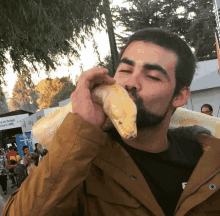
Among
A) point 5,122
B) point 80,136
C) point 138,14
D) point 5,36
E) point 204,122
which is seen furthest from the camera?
point 138,14

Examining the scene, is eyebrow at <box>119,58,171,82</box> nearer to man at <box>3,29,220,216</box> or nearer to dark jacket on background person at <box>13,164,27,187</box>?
man at <box>3,29,220,216</box>

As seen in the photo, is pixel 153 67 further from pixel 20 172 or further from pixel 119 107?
pixel 20 172

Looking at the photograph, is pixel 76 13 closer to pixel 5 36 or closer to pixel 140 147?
pixel 5 36

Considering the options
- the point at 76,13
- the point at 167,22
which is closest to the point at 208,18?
the point at 167,22

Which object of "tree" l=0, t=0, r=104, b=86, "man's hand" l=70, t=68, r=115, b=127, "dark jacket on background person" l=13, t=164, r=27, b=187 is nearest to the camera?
"man's hand" l=70, t=68, r=115, b=127

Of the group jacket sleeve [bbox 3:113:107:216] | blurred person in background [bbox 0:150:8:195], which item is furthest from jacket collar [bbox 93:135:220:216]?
blurred person in background [bbox 0:150:8:195]

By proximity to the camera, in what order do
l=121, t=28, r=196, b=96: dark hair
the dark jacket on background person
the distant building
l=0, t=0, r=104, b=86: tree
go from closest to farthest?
l=121, t=28, r=196, b=96: dark hair, l=0, t=0, r=104, b=86: tree, the dark jacket on background person, the distant building

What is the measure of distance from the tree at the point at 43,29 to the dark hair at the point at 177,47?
354 cm

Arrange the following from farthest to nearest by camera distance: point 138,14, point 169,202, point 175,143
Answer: point 138,14
point 175,143
point 169,202

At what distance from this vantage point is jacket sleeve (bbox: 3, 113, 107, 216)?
3.82ft

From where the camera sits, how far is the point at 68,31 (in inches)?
222

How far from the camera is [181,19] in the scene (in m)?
24.4

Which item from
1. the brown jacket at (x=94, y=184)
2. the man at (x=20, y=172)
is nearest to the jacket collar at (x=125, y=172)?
the brown jacket at (x=94, y=184)

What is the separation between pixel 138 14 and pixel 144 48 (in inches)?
900
